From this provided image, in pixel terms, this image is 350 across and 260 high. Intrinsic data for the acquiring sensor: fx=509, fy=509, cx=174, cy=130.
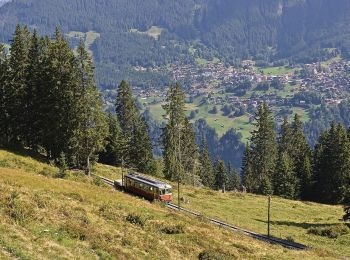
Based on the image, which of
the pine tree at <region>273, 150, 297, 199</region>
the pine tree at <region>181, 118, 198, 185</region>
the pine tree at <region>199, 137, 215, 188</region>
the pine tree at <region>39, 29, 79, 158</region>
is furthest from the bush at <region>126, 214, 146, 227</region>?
the pine tree at <region>199, 137, 215, 188</region>

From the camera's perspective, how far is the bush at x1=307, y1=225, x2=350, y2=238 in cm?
6219

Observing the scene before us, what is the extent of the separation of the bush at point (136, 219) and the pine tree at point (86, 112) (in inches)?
1269

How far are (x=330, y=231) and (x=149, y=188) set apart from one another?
23.4 metres

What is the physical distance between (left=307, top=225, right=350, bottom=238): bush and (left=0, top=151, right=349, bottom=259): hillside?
1455 cm

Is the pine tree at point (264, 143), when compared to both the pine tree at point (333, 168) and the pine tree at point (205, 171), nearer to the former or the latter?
the pine tree at point (333, 168)

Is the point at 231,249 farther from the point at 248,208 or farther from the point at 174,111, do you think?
the point at 174,111

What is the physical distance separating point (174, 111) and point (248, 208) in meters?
27.4

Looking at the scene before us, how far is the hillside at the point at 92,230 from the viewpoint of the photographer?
2921 cm

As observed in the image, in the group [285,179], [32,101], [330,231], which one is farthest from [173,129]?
[330,231]

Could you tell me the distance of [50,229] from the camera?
31922mm

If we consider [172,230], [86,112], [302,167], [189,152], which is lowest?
[302,167]

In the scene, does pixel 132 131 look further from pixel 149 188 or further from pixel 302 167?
pixel 149 188

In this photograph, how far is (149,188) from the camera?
67.1 m

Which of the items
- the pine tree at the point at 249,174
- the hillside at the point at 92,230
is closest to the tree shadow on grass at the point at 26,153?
the hillside at the point at 92,230
